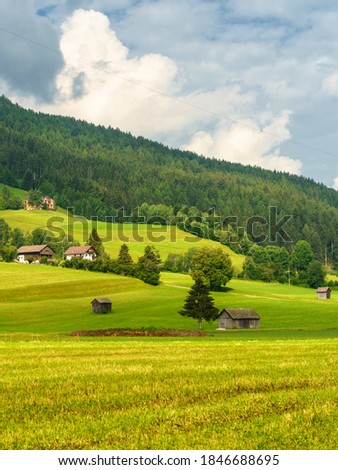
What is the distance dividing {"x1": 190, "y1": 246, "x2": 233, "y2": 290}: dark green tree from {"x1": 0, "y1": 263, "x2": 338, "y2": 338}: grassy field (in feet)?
15.0

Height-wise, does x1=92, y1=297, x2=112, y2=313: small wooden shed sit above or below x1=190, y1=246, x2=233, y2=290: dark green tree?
below

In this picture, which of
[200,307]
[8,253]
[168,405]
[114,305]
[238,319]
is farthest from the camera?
[8,253]

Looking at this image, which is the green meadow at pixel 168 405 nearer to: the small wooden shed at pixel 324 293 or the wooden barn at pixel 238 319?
the wooden barn at pixel 238 319

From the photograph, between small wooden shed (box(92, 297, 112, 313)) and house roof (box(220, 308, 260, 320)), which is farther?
small wooden shed (box(92, 297, 112, 313))

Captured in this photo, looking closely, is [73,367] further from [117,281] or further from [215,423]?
[117,281]

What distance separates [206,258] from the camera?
152 m

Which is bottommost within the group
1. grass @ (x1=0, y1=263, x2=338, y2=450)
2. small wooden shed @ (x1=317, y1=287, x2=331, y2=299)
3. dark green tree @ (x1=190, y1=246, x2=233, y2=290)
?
small wooden shed @ (x1=317, y1=287, x2=331, y2=299)

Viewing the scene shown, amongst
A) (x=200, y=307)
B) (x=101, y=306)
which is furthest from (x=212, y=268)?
(x=200, y=307)

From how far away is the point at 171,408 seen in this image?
42.5 feet

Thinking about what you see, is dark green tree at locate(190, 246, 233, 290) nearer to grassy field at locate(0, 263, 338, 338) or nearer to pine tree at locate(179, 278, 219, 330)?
grassy field at locate(0, 263, 338, 338)

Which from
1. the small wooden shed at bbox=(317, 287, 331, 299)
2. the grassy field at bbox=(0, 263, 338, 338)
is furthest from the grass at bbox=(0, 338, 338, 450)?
the small wooden shed at bbox=(317, 287, 331, 299)

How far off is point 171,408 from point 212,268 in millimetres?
137600

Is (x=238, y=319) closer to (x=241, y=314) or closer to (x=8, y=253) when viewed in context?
(x=241, y=314)

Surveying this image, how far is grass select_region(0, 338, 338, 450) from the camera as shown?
1042 centimetres
